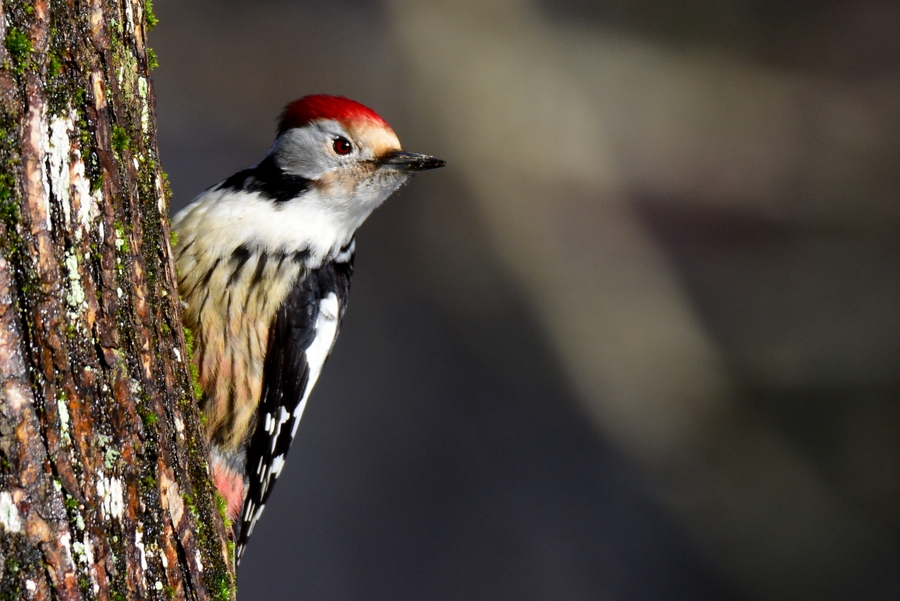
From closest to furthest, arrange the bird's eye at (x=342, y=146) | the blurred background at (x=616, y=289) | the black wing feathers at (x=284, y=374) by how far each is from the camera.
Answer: the black wing feathers at (x=284, y=374) < the bird's eye at (x=342, y=146) < the blurred background at (x=616, y=289)

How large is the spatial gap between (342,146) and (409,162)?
0.58 feet

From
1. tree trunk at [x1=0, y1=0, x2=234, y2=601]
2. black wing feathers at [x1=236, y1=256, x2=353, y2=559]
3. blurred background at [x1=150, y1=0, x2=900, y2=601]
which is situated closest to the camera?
tree trunk at [x1=0, y1=0, x2=234, y2=601]

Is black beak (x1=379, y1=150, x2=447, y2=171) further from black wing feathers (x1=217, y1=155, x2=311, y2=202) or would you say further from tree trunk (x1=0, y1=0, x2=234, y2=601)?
tree trunk (x1=0, y1=0, x2=234, y2=601)

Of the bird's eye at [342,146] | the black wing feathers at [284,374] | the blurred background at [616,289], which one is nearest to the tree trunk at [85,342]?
the black wing feathers at [284,374]

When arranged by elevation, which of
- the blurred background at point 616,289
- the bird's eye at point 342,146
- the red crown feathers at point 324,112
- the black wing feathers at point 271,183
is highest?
the red crown feathers at point 324,112

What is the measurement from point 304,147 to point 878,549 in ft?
14.1

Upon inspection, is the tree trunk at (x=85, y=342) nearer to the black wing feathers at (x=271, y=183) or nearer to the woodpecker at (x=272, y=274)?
the woodpecker at (x=272, y=274)

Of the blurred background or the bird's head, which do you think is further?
the blurred background

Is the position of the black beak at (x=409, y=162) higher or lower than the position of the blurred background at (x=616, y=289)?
higher

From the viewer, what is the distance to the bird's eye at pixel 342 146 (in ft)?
7.30

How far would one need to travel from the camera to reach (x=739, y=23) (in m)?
5.38

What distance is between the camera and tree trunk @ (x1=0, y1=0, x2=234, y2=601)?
3.14 ft

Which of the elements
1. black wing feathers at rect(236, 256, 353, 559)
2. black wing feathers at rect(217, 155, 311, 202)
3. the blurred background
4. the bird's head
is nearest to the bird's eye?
the bird's head

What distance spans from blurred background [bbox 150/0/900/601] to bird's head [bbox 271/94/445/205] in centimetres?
272
